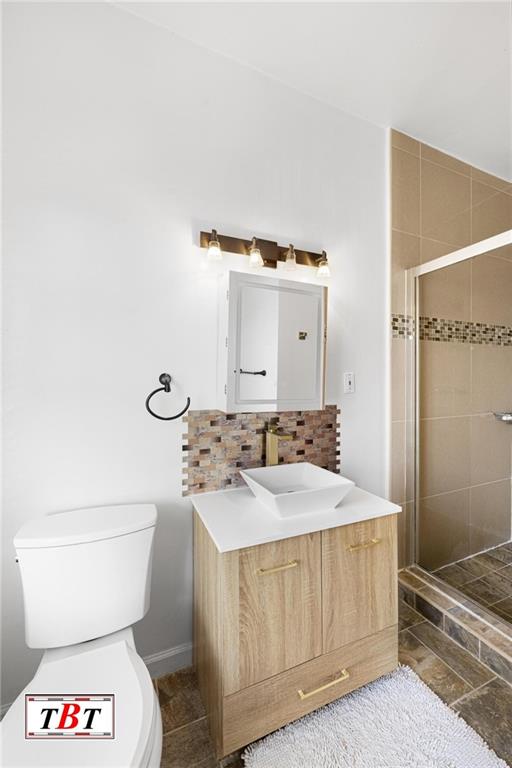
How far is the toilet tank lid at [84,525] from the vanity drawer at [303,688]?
64cm

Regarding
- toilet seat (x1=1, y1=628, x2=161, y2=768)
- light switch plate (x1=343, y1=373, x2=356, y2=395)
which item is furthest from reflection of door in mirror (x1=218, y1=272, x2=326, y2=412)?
toilet seat (x1=1, y1=628, x2=161, y2=768)

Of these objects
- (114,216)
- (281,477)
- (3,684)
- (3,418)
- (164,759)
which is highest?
(114,216)

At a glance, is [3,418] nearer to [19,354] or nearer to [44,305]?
[19,354]

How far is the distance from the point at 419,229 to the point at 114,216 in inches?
69.4

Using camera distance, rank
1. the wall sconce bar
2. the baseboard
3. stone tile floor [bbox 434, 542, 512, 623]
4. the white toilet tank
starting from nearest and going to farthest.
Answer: the white toilet tank, the baseboard, the wall sconce bar, stone tile floor [bbox 434, 542, 512, 623]

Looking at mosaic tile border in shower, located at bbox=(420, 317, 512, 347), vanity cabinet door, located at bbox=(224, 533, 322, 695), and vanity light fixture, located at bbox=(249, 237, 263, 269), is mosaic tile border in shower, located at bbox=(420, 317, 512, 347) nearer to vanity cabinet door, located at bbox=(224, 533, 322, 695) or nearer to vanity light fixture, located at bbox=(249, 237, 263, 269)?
vanity light fixture, located at bbox=(249, 237, 263, 269)

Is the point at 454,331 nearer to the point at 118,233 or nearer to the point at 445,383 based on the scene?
the point at 445,383

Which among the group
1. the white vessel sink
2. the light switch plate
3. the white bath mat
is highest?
the light switch plate

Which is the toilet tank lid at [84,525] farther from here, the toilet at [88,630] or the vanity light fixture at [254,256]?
the vanity light fixture at [254,256]

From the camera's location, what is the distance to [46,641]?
3.58 feet

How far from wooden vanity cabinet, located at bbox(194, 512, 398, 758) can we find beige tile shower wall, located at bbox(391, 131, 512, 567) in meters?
0.76

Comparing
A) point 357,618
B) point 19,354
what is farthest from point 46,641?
point 357,618

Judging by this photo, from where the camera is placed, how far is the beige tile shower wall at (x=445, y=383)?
2039mm

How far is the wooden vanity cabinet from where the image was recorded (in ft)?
3.67
